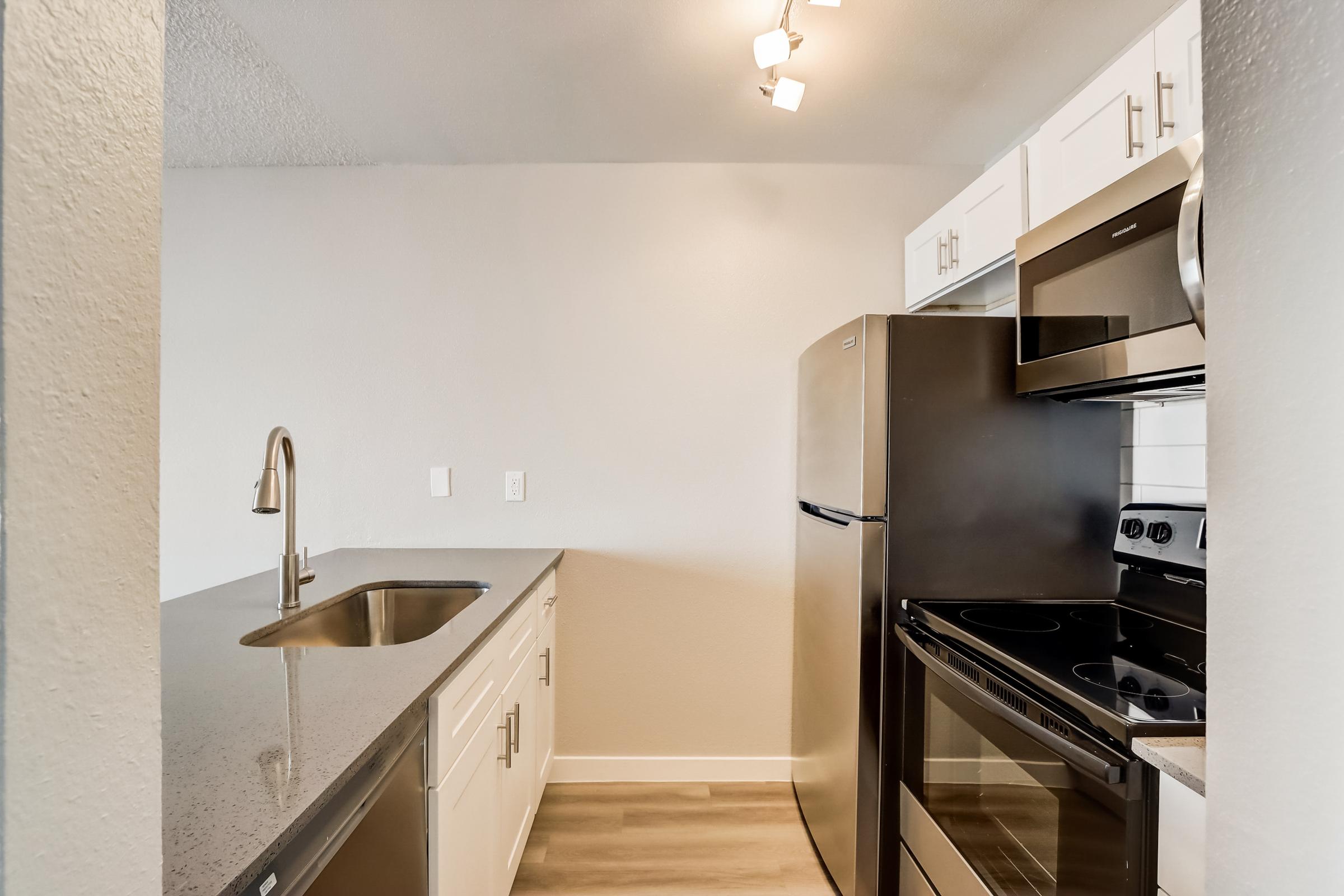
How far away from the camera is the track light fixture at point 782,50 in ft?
5.19

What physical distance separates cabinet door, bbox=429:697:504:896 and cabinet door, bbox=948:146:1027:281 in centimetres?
169

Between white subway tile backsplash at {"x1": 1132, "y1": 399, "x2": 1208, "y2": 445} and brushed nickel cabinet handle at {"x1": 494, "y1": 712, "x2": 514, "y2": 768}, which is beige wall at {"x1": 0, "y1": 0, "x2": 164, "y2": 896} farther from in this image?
white subway tile backsplash at {"x1": 1132, "y1": 399, "x2": 1208, "y2": 445}

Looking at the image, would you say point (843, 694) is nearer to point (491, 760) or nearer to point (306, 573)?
point (491, 760)

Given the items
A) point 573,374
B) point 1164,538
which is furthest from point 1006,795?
point 573,374

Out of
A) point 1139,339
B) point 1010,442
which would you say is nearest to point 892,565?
point 1010,442

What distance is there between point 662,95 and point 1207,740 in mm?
2123

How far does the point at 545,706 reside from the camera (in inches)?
91.4

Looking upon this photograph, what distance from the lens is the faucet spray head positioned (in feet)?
4.82

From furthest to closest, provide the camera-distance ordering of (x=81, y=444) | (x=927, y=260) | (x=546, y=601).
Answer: (x=927, y=260), (x=546, y=601), (x=81, y=444)

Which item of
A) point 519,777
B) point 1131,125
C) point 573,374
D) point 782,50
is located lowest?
point 519,777

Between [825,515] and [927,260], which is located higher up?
[927,260]

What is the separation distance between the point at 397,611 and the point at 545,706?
2.06 ft

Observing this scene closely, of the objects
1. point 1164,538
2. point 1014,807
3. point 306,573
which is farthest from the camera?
point 306,573

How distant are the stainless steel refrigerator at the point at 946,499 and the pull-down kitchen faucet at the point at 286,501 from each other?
1.39m
